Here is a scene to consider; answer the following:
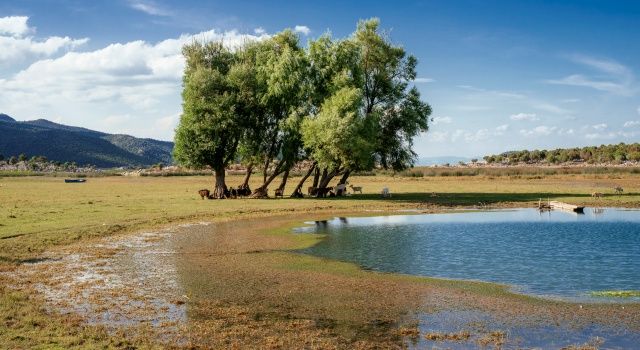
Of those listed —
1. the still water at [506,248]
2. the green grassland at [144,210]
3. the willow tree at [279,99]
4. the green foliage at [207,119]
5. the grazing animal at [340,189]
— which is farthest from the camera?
the grazing animal at [340,189]

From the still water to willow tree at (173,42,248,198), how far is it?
2153cm

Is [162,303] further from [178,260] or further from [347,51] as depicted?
[347,51]

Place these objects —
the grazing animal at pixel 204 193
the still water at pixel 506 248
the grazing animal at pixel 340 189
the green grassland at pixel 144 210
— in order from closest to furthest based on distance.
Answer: the still water at pixel 506 248 < the green grassland at pixel 144 210 < the grazing animal at pixel 204 193 < the grazing animal at pixel 340 189

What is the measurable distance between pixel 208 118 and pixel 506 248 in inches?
1533

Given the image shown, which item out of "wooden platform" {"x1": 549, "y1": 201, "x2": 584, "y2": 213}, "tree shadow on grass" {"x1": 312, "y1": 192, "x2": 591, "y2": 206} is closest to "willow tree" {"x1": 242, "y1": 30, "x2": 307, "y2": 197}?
"tree shadow on grass" {"x1": 312, "y1": 192, "x2": 591, "y2": 206}

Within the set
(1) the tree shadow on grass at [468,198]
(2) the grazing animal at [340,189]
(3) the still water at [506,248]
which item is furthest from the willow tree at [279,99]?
(3) the still water at [506,248]

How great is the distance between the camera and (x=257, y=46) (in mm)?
68000

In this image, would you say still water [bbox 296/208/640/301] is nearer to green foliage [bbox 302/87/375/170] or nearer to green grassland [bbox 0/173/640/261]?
green grassland [bbox 0/173/640/261]

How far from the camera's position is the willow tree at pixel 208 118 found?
200 feet

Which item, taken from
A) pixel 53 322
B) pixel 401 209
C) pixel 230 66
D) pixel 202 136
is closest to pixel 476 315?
pixel 53 322

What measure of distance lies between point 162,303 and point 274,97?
4820 cm

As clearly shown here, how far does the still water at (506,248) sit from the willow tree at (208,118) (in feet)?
70.6

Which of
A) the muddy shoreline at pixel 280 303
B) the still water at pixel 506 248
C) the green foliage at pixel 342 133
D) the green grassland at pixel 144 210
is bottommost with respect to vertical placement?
the muddy shoreline at pixel 280 303

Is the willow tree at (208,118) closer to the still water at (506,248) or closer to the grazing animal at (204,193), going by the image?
the grazing animal at (204,193)
